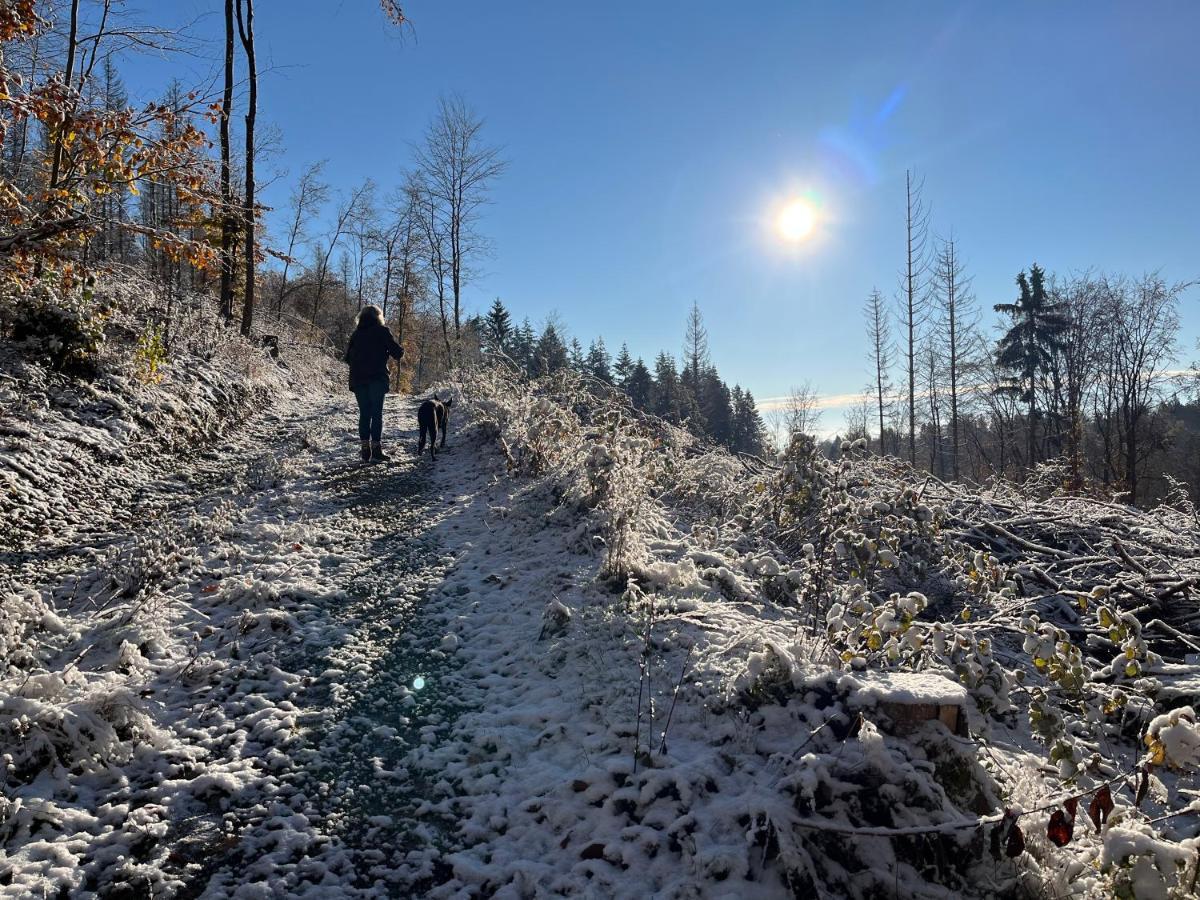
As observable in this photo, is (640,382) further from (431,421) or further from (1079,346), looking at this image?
(431,421)

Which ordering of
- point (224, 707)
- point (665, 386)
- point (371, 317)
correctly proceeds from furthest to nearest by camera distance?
point (665, 386)
point (371, 317)
point (224, 707)

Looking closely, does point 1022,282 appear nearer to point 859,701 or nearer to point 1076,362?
point 1076,362

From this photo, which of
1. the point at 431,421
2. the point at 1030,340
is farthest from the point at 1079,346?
the point at 431,421

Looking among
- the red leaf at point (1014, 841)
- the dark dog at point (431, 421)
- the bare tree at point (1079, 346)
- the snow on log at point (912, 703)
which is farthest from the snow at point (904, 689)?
the bare tree at point (1079, 346)

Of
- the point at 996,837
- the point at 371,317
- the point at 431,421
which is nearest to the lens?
the point at 996,837

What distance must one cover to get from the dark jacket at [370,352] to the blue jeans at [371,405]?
74mm

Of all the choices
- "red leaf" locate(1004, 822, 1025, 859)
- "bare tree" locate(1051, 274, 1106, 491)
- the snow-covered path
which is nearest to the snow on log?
"red leaf" locate(1004, 822, 1025, 859)

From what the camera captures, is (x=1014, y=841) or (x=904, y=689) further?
(x=904, y=689)

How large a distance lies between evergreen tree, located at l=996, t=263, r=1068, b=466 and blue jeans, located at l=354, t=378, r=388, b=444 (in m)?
30.0

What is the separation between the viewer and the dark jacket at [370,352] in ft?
28.8

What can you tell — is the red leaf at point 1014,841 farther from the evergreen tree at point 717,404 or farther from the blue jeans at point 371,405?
the evergreen tree at point 717,404

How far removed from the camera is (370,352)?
8828mm

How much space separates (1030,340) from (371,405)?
3244 centimetres

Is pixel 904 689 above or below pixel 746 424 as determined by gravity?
below
